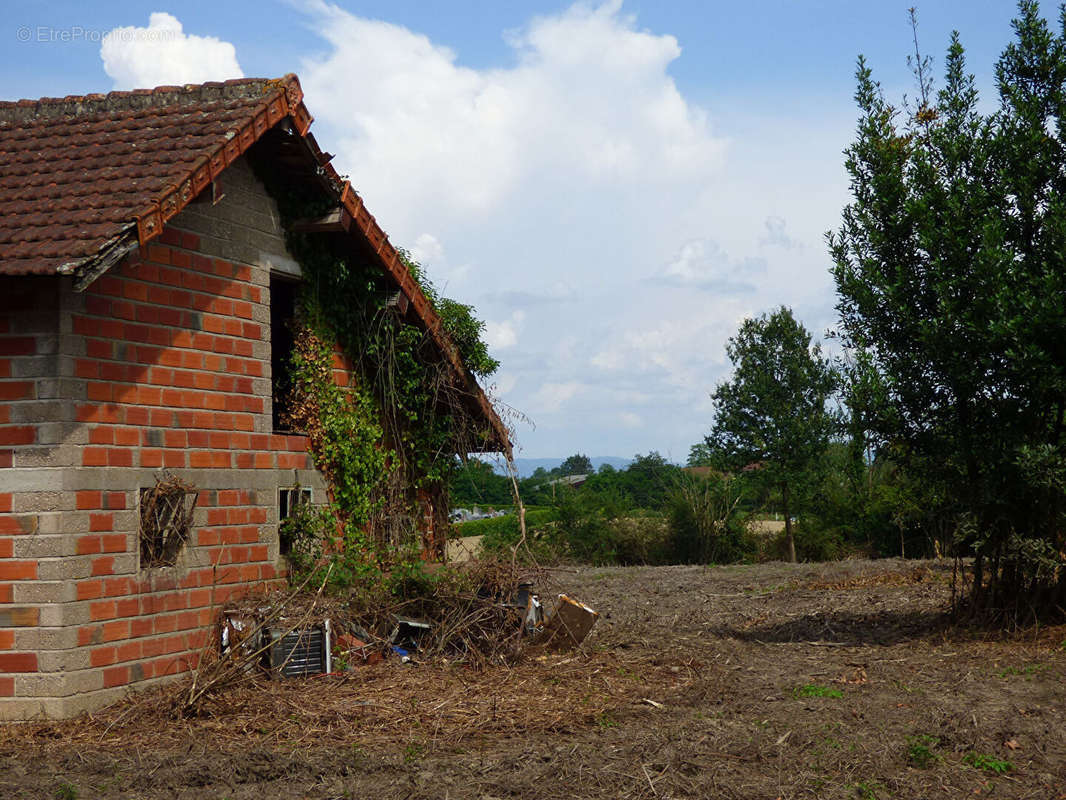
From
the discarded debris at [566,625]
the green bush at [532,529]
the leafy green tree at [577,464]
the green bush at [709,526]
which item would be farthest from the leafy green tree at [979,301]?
the leafy green tree at [577,464]

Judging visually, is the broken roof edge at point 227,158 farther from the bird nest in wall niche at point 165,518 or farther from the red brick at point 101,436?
the bird nest in wall niche at point 165,518

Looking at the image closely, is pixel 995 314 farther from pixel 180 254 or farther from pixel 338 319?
pixel 180 254

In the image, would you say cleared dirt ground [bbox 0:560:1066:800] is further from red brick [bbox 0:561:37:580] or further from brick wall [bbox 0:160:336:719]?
red brick [bbox 0:561:37:580]

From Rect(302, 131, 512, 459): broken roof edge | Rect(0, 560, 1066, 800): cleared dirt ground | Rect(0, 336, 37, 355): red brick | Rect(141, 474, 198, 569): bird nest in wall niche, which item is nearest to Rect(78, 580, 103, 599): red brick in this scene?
Rect(141, 474, 198, 569): bird nest in wall niche

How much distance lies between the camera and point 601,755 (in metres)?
7.02

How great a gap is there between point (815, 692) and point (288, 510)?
533 cm

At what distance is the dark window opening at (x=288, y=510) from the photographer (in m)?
10.4

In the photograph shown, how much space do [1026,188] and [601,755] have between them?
7561mm

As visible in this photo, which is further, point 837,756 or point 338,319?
point 338,319

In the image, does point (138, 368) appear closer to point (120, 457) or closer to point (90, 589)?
point (120, 457)

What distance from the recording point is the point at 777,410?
98.3 feet

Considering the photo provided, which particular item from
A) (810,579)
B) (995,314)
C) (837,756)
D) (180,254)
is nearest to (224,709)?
(180,254)

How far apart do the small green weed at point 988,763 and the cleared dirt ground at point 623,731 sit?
18mm

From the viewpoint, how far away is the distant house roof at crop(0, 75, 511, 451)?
8.01m
